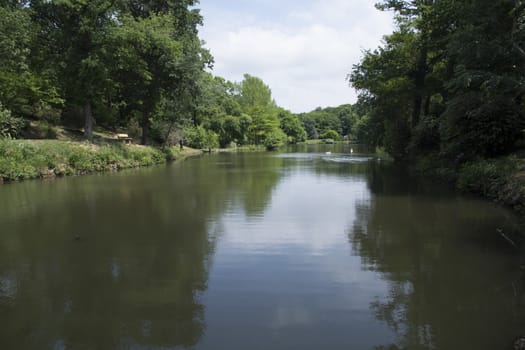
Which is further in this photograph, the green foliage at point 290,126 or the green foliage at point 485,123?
the green foliage at point 290,126

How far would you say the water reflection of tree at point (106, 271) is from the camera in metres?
4.62

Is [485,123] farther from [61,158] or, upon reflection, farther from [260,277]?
[61,158]

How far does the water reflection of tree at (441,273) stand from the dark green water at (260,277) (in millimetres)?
24

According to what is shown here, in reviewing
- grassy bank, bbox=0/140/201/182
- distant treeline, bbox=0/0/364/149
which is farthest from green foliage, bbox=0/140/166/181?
distant treeline, bbox=0/0/364/149

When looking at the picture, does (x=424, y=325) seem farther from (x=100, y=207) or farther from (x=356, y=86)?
(x=356, y=86)

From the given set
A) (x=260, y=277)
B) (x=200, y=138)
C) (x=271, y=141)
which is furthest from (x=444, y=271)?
(x=271, y=141)

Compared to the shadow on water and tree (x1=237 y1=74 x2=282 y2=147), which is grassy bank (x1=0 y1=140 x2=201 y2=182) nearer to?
the shadow on water

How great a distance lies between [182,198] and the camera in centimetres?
1434

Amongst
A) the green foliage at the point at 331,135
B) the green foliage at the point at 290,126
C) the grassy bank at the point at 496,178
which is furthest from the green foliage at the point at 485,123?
the green foliage at the point at 331,135

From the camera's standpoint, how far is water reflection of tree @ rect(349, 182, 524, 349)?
456cm

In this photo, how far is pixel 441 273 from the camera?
644 cm

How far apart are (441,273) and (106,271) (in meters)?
5.29

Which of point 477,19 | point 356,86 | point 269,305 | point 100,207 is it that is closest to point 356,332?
point 269,305

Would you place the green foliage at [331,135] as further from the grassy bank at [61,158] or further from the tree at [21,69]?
the tree at [21,69]
